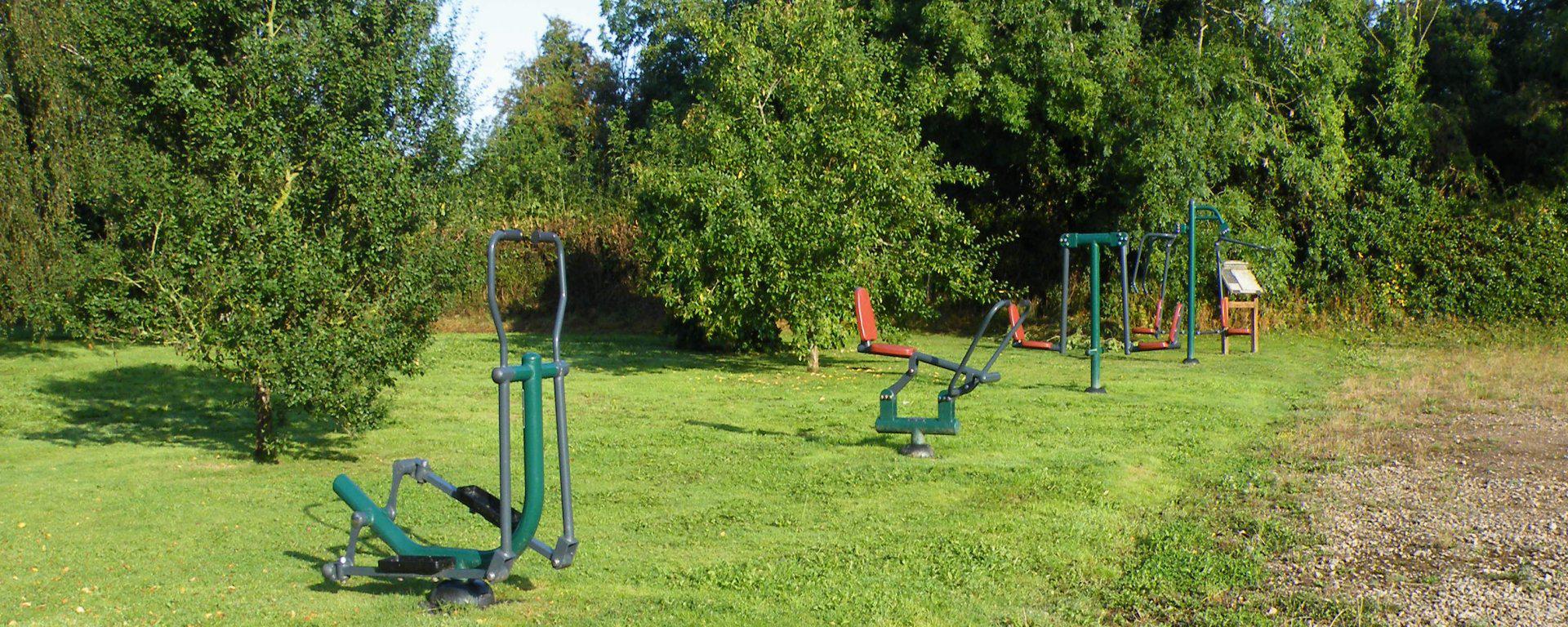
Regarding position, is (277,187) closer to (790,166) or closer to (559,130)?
(790,166)

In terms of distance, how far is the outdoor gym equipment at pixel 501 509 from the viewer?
5.02 m

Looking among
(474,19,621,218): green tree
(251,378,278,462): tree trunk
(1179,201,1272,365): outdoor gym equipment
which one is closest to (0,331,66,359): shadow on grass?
(474,19,621,218): green tree

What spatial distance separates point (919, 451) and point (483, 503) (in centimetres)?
450

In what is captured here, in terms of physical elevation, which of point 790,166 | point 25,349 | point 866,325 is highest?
point 790,166

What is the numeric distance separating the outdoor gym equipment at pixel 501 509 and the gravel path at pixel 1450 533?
3343mm

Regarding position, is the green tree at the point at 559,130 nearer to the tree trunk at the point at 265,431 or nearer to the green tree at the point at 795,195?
the green tree at the point at 795,195

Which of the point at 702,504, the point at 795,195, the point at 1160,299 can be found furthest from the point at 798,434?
the point at 1160,299

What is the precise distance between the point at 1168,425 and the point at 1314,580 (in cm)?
508

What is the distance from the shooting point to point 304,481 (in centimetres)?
892

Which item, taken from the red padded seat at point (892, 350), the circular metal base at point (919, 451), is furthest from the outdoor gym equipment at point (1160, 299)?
the circular metal base at point (919, 451)

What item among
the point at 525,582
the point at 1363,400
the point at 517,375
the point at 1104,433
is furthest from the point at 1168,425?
the point at 517,375

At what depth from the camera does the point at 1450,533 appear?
6.76m

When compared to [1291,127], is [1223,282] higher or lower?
lower

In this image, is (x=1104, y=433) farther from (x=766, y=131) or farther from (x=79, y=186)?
(x=79, y=186)
